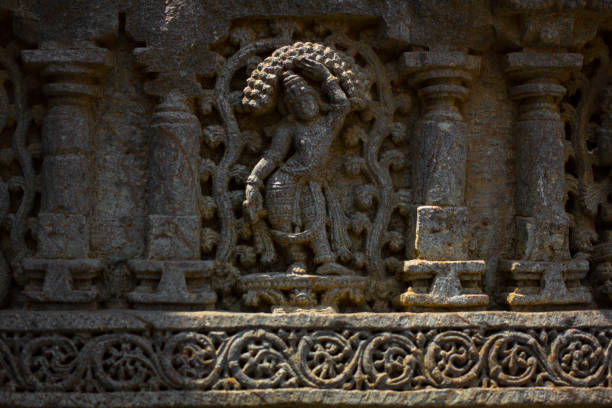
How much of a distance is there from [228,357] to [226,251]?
2.11 ft

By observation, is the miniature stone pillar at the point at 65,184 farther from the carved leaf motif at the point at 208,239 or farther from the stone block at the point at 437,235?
the stone block at the point at 437,235

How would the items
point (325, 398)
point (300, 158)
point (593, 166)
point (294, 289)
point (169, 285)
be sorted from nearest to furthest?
point (325, 398)
point (169, 285)
point (294, 289)
point (300, 158)
point (593, 166)

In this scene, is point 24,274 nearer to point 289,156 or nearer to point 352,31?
point 289,156

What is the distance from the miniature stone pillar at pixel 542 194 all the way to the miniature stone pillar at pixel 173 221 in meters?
1.94

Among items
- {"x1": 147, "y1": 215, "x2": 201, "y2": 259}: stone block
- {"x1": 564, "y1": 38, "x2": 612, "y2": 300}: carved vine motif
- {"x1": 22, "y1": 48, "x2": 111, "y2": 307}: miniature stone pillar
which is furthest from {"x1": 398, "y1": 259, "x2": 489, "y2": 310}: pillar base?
{"x1": 22, "y1": 48, "x2": 111, "y2": 307}: miniature stone pillar

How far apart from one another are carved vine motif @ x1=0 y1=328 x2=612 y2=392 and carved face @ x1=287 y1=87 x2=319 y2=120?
131 centimetres

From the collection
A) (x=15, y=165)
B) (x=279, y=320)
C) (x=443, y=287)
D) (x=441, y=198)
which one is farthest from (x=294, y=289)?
(x=15, y=165)

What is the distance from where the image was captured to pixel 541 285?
13.6 ft

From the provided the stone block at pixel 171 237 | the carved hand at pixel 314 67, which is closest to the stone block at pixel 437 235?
→ the carved hand at pixel 314 67

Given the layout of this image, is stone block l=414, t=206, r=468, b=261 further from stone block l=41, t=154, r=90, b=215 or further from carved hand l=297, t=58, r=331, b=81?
stone block l=41, t=154, r=90, b=215

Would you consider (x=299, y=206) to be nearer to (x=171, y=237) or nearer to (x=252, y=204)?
(x=252, y=204)

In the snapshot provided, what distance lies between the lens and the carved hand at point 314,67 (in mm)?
4117

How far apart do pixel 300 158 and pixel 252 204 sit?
417 mm

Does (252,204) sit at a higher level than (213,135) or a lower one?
lower
